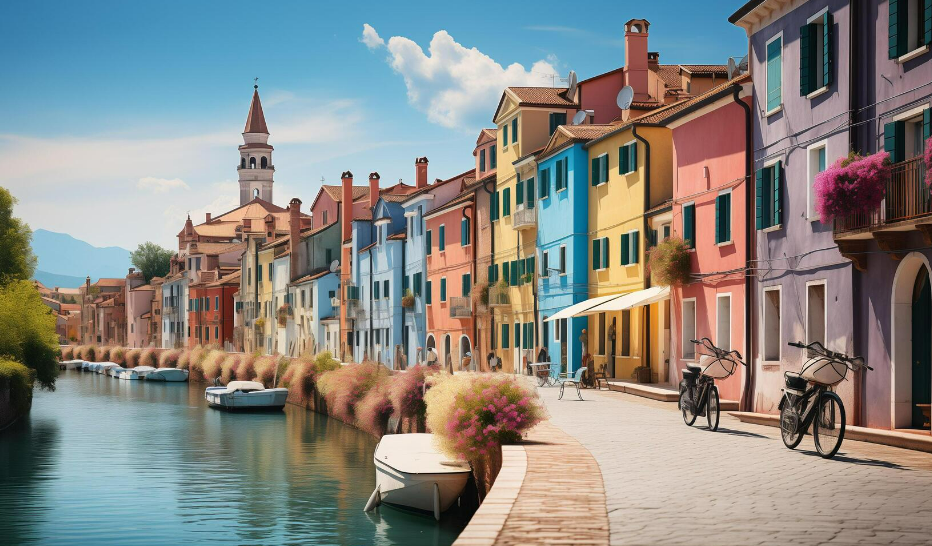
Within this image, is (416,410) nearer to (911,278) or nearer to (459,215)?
(911,278)

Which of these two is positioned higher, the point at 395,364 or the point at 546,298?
the point at 546,298

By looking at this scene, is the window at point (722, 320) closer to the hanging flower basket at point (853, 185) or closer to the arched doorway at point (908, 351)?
the hanging flower basket at point (853, 185)

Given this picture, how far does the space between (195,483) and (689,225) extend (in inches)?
578

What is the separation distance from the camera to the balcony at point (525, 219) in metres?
42.8

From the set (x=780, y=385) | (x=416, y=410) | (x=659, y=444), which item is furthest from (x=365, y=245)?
(x=659, y=444)

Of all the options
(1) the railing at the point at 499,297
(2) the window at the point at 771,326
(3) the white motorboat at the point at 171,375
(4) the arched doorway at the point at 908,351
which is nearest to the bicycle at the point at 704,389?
(2) the window at the point at 771,326

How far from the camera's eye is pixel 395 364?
57.2m

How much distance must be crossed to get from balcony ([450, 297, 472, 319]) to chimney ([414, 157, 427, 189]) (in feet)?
46.1

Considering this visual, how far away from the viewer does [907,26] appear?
17.2 meters

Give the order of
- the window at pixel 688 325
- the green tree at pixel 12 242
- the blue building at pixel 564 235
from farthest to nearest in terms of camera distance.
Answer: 1. the green tree at pixel 12 242
2. the blue building at pixel 564 235
3. the window at pixel 688 325

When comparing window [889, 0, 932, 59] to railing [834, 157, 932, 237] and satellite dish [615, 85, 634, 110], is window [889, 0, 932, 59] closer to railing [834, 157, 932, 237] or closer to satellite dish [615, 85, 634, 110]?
railing [834, 157, 932, 237]

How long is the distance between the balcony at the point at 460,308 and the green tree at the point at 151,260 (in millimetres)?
95989

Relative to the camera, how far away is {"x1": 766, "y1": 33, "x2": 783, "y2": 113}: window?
2192 centimetres

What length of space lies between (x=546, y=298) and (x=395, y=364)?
58.5ft
